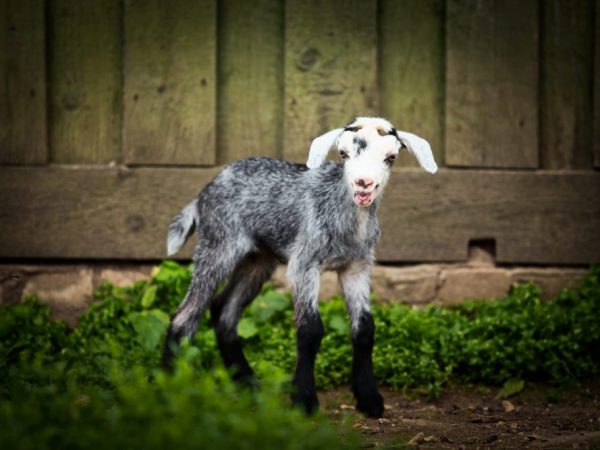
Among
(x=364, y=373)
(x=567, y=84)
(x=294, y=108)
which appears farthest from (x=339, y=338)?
(x=567, y=84)

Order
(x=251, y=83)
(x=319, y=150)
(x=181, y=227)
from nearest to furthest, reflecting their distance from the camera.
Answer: (x=319, y=150)
(x=181, y=227)
(x=251, y=83)

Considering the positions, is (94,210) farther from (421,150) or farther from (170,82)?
(421,150)

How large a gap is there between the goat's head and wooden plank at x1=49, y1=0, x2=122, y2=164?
258 cm

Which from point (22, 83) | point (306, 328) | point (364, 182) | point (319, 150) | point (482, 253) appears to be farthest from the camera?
point (482, 253)

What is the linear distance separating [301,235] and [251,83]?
2.07 metres

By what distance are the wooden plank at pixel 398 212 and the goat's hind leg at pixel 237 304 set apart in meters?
1.10

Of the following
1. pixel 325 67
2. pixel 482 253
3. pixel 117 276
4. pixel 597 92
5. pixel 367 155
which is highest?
pixel 325 67

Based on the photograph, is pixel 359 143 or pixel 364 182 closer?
pixel 364 182

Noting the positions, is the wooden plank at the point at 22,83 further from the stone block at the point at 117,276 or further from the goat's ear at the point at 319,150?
the goat's ear at the point at 319,150

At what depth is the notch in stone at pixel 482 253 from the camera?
7.23 m

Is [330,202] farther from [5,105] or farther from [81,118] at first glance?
[5,105]

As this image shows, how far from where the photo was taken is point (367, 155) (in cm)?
495

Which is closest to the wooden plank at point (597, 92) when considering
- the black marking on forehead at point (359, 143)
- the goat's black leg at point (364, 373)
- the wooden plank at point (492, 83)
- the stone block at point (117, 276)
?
the wooden plank at point (492, 83)

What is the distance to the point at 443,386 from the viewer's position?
639cm
